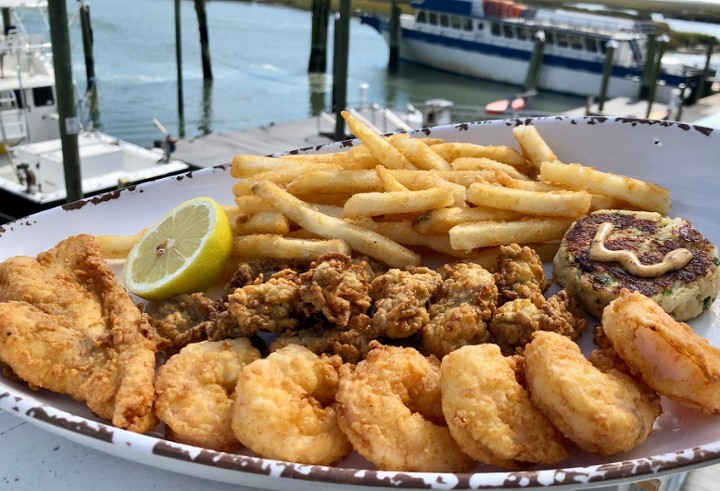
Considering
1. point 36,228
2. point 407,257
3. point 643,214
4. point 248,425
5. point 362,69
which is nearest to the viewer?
point 248,425

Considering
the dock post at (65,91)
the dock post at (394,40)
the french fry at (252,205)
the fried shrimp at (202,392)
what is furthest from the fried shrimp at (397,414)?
the dock post at (394,40)

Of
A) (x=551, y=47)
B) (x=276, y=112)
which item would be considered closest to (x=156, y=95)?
(x=276, y=112)

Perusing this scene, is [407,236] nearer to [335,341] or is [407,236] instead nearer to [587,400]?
[335,341]

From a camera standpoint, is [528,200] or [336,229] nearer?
[336,229]

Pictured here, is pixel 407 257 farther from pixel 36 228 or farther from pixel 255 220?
pixel 36 228

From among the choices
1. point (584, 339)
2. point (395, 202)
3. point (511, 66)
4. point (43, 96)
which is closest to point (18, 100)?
point (43, 96)

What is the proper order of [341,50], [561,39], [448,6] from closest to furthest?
[341,50]
[561,39]
[448,6]

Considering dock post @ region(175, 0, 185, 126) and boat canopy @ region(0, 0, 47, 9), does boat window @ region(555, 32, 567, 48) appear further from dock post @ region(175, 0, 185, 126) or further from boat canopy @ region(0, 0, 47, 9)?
boat canopy @ region(0, 0, 47, 9)
